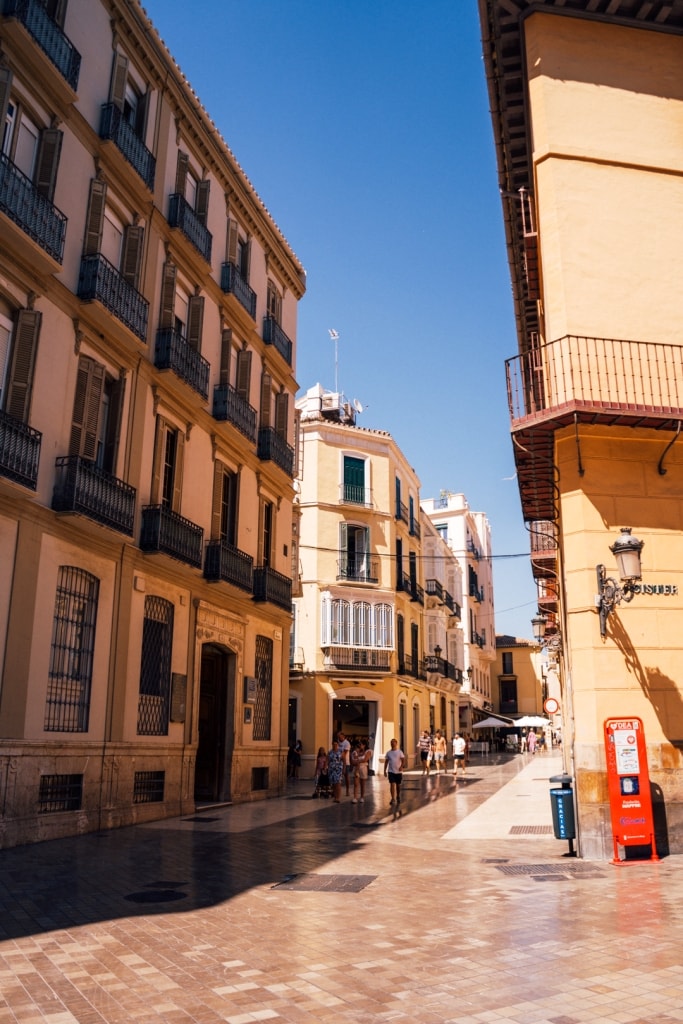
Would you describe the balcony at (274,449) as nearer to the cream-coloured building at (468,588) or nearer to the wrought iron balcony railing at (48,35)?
the wrought iron balcony railing at (48,35)

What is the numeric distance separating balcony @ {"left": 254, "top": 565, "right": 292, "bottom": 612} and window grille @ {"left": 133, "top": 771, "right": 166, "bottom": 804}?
6.15 metres

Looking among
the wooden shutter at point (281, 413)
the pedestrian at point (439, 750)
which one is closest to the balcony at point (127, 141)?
the wooden shutter at point (281, 413)

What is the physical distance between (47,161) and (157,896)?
12.2m

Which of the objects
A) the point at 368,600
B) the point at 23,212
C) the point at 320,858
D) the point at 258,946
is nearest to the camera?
the point at 258,946

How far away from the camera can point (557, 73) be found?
14008 millimetres

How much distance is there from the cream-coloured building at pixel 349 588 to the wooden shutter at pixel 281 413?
8.24 m

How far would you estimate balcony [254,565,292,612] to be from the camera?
22453 mm

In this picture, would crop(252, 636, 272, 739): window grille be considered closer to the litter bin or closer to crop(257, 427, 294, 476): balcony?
crop(257, 427, 294, 476): balcony

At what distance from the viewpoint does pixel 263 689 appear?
76.6 ft

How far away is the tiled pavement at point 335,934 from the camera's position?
520 centimetres

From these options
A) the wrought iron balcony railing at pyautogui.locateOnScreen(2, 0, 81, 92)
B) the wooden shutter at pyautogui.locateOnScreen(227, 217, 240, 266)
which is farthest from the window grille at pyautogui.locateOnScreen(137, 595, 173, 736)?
the wrought iron balcony railing at pyautogui.locateOnScreen(2, 0, 81, 92)

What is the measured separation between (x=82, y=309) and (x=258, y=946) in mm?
11998

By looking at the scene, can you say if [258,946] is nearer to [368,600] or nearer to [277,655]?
[277,655]

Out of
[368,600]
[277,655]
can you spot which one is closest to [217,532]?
[277,655]
